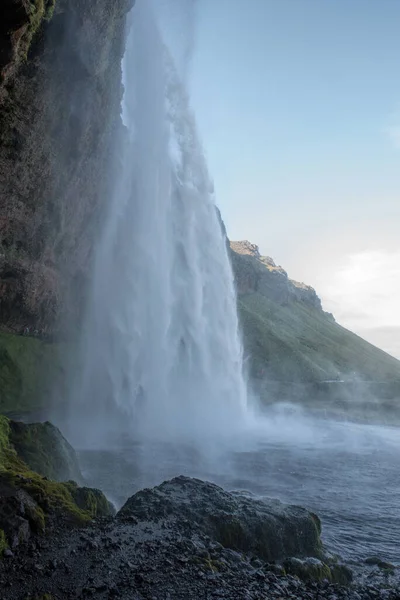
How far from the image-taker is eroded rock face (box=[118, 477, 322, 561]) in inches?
433

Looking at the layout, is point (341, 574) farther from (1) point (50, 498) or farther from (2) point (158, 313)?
(2) point (158, 313)

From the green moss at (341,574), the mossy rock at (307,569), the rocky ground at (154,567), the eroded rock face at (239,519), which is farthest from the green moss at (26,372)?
the green moss at (341,574)

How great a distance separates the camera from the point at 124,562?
344 inches

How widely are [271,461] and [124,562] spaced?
1615cm

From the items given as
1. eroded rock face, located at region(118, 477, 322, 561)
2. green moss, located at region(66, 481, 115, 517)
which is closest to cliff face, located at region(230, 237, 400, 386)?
eroded rock face, located at region(118, 477, 322, 561)

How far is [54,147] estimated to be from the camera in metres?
26.5

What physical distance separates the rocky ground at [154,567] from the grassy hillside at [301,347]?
59.3 meters

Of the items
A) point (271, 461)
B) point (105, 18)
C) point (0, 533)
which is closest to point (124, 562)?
point (0, 533)

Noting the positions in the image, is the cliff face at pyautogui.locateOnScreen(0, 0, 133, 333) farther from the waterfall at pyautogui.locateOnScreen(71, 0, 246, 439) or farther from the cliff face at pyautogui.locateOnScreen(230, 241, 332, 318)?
the cliff face at pyautogui.locateOnScreen(230, 241, 332, 318)

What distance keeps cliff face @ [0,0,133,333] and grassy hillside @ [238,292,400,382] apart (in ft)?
146

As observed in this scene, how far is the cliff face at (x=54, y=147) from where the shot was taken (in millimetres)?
21633

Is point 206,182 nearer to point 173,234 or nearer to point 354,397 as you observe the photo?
point 173,234

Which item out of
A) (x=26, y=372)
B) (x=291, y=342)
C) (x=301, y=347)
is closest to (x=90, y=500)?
(x=26, y=372)

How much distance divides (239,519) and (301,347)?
80.8 meters
